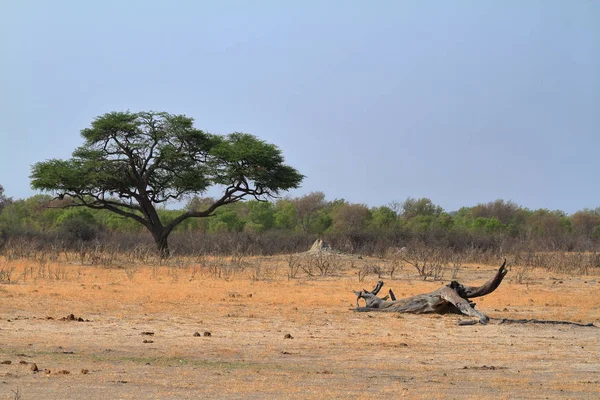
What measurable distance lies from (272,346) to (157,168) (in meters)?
26.5

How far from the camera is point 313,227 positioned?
59844 millimetres

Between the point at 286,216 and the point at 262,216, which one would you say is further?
the point at 262,216

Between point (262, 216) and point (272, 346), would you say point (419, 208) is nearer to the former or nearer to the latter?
point (262, 216)

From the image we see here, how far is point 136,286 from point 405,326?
9.21 m

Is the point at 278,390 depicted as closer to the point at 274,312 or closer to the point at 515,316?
the point at 274,312

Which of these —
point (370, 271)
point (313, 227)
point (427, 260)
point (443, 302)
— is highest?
point (313, 227)

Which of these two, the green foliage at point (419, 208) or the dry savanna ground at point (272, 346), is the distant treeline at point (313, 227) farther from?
the dry savanna ground at point (272, 346)

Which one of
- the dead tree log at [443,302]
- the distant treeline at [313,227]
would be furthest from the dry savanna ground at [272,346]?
the distant treeline at [313,227]

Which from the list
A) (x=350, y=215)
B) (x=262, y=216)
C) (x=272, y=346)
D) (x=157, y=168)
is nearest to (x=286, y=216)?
(x=262, y=216)

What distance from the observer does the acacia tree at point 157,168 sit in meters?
35.4

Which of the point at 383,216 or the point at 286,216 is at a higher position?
the point at 383,216

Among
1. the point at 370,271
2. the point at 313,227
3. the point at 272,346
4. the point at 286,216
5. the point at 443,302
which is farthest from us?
the point at 286,216

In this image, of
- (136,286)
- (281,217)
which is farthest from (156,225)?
(281,217)

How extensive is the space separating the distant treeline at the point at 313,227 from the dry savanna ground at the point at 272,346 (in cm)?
1479
